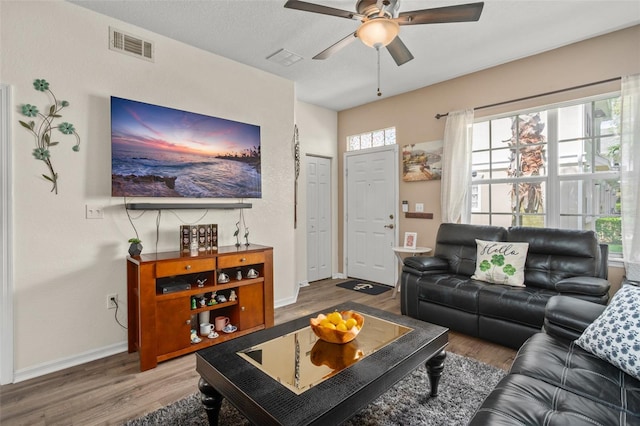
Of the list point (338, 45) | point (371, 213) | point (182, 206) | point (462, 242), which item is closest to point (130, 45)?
point (182, 206)

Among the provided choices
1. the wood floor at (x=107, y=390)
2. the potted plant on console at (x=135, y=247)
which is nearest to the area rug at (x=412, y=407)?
the wood floor at (x=107, y=390)

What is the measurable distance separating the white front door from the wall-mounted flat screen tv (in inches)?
79.6

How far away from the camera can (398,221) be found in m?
4.67

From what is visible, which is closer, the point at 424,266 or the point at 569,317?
the point at 569,317

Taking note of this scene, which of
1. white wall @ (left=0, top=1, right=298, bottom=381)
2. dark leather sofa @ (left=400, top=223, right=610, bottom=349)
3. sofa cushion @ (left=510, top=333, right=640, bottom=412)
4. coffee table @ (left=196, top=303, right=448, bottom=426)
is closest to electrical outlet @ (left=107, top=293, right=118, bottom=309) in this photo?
white wall @ (left=0, top=1, right=298, bottom=381)

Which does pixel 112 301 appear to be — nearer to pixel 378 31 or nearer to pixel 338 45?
pixel 338 45

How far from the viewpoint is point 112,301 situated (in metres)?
2.70

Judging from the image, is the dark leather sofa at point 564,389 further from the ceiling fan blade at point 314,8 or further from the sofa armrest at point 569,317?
the ceiling fan blade at point 314,8

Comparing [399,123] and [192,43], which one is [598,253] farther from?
[192,43]

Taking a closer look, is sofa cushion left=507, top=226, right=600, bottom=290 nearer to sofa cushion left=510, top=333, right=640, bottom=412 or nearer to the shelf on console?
sofa cushion left=510, top=333, right=640, bottom=412

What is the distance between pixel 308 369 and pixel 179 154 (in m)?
2.40

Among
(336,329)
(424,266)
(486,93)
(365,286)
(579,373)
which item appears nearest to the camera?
(579,373)

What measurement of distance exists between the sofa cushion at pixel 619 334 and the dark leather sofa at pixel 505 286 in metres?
0.86

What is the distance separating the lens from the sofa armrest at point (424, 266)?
10.8ft
